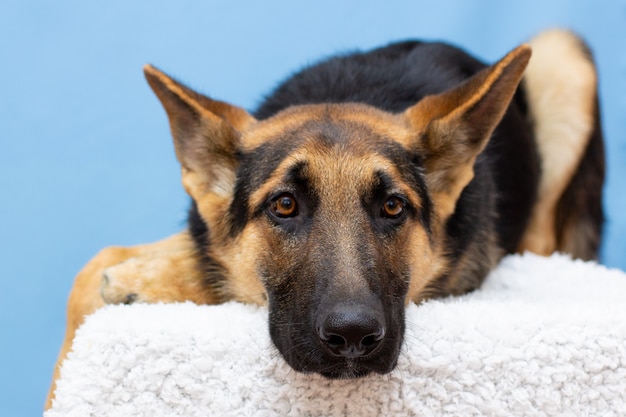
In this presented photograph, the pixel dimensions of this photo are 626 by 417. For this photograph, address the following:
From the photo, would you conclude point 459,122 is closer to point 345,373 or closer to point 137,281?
point 345,373

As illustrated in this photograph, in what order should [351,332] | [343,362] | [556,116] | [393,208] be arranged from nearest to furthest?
[351,332], [343,362], [393,208], [556,116]

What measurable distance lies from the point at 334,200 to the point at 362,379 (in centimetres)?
69

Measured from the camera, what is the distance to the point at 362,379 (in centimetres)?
278

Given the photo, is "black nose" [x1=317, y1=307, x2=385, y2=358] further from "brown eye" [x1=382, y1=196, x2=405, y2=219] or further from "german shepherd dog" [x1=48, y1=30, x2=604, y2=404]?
"brown eye" [x1=382, y1=196, x2=405, y2=219]

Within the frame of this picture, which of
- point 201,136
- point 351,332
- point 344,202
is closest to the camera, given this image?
point 351,332

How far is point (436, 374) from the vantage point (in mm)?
2816

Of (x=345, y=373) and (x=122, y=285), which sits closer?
(x=345, y=373)

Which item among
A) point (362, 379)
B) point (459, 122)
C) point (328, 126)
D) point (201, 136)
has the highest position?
point (201, 136)

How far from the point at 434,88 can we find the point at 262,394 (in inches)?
86.3

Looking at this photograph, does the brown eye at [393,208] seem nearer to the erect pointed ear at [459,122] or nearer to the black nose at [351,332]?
the erect pointed ear at [459,122]

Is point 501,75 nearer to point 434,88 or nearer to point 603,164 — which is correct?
point 434,88

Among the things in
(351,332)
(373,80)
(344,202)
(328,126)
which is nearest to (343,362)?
(351,332)

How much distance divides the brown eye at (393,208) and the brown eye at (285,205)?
365 millimetres

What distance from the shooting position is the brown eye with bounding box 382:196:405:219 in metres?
3.13
